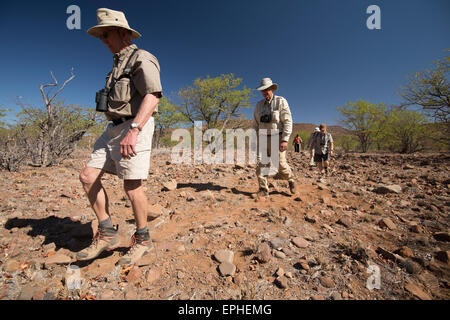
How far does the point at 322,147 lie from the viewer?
19.2 feet

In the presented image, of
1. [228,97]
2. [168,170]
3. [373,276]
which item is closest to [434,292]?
[373,276]

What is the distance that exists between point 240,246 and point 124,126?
64.2 inches

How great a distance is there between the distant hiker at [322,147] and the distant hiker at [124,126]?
5644 millimetres

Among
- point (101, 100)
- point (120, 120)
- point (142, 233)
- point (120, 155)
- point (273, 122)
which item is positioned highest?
point (273, 122)

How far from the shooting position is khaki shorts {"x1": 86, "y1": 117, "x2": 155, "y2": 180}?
1.57 meters

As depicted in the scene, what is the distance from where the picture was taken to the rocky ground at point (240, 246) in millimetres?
1384

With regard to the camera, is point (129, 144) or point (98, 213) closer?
A: point (129, 144)

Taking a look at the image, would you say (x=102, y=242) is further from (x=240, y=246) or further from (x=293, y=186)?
(x=293, y=186)

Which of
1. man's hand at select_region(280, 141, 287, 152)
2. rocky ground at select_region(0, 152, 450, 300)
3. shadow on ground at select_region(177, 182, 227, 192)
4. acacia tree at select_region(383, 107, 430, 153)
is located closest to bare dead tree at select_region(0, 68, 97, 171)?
rocky ground at select_region(0, 152, 450, 300)

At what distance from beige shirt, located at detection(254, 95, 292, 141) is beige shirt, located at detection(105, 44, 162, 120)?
2.27 metres

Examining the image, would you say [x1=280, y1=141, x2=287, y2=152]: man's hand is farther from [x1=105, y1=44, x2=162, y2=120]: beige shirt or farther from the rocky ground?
[x1=105, y1=44, x2=162, y2=120]: beige shirt
